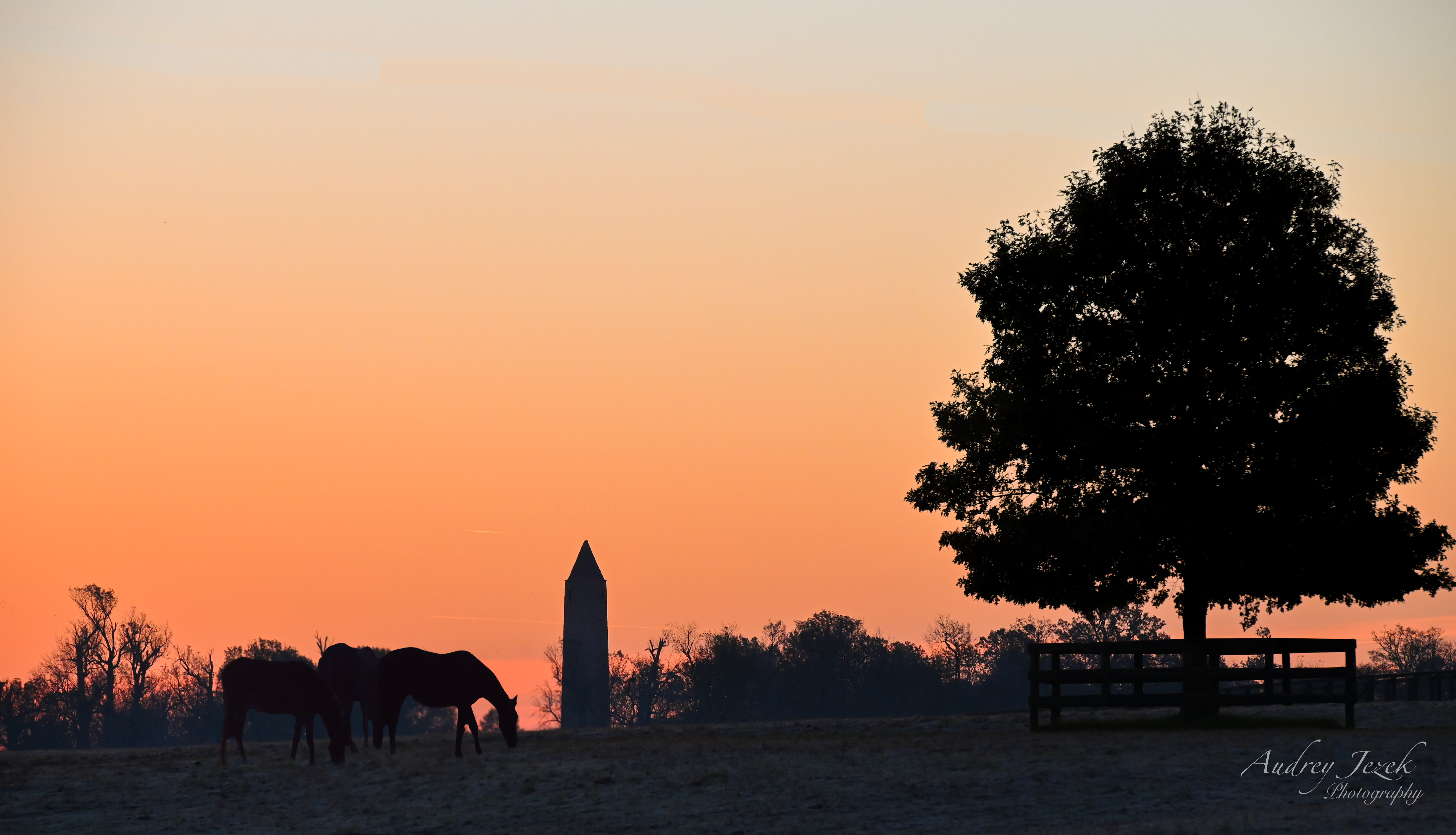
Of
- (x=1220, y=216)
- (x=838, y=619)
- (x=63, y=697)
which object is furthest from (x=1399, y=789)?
(x=838, y=619)

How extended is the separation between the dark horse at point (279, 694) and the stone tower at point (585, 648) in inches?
3076

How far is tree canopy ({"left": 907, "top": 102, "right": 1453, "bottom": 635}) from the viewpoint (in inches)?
1075

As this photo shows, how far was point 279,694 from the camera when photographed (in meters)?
23.5

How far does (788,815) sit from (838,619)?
92219mm

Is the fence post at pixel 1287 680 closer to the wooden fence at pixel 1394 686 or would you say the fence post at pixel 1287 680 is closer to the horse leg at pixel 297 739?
the wooden fence at pixel 1394 686

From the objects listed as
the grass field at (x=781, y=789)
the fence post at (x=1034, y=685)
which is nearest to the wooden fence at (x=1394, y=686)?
the fence post at (x=1034, y=685)

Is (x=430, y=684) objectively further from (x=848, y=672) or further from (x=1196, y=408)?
(x=848, y=672)

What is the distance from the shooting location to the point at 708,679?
10081 cm

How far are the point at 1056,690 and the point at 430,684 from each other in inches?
501

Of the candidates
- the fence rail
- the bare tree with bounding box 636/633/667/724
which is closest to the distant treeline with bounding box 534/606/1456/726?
the bare tree with bounding box 636/633/667/724

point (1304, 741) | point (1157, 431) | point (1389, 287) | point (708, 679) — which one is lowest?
point (708, 679)

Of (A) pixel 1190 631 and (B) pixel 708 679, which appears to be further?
(B) pixel 708 679

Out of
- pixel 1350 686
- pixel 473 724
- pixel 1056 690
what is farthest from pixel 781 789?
pixel 1350 686

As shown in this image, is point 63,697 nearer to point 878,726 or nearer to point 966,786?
point 878,726
